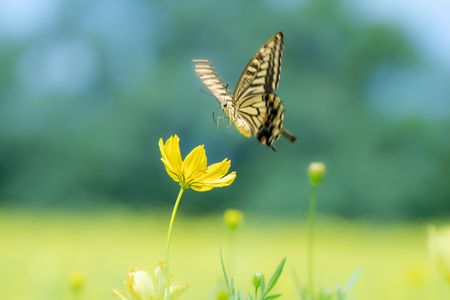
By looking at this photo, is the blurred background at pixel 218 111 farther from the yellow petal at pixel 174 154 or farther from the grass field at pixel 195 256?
the yellow petal at pixel 174 154

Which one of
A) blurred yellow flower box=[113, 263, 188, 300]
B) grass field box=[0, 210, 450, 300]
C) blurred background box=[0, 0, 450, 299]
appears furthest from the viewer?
blurred background box=[0, 0, 450, 299]

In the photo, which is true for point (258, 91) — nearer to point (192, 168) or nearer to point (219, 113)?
point (192, 168)

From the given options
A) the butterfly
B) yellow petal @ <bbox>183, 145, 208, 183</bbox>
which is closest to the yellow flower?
yellow petal @ <bbox>183, 145, 208, 183</bbox>

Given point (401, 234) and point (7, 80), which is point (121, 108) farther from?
point (401, 234)

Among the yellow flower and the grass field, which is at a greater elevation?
the grass field

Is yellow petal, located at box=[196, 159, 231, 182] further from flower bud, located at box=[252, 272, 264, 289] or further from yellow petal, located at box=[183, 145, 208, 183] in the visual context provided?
flower bud, located at box=[252, 272, 264, 289]

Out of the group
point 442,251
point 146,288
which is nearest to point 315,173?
point 442,251

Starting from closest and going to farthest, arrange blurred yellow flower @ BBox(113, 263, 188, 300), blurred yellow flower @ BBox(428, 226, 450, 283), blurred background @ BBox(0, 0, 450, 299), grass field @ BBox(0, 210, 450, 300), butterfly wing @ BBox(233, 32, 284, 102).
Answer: blurred yellow flower @ BBox(113, 263, 188, 300)
blurred yellow flower @ BBox(428, 226, 450, 283)
butterfly wing @ BBox(233, 32, 284, 102)
grass field @ BBox(0, 210, 450, 300)
blurred background @ BBox(0, 0, 450, 299)

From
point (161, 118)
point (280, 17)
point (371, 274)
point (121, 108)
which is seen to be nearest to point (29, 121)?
point (121, 108)

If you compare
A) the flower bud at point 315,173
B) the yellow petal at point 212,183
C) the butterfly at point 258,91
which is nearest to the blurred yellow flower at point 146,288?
the yellow petal at point 212,183
